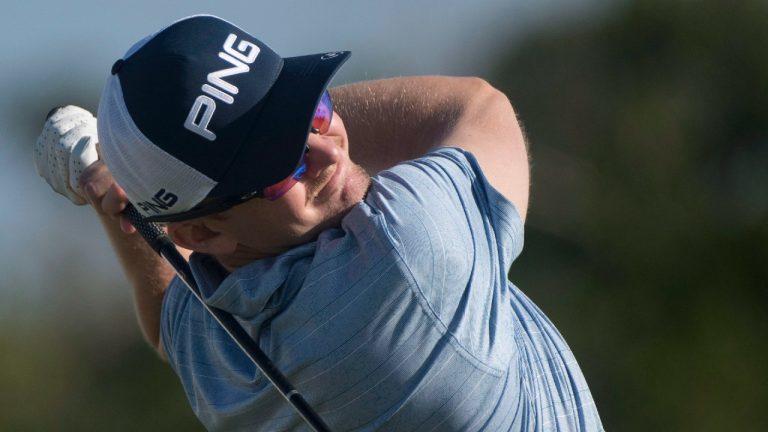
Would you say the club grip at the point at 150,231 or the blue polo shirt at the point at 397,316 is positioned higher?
the blue polo shirt at the point at 397,316

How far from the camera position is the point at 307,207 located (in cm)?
332

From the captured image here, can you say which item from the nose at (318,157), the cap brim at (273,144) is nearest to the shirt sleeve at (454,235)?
the nose at (318,157)

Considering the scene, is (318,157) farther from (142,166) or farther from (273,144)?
(142,166)

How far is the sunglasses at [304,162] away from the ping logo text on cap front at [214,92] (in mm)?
174

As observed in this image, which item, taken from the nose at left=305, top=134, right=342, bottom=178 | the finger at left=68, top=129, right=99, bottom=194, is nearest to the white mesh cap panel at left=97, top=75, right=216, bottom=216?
the nose at left=305, top=134, right=342, bottom=178

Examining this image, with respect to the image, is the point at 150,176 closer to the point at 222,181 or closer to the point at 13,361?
the point at 222,181

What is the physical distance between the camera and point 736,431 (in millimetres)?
13570

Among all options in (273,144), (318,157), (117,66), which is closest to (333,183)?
(318,157)

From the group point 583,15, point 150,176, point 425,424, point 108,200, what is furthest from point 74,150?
point 583,15

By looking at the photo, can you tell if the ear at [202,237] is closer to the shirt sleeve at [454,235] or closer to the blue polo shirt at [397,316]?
the blue polo shirt at [397,316]

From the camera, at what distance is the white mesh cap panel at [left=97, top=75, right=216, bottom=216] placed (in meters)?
3.17

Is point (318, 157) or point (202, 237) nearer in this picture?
point (318, 157)

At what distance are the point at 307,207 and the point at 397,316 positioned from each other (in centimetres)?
31

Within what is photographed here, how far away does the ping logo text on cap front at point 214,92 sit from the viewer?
3129mm
